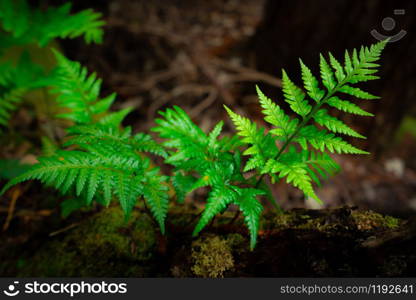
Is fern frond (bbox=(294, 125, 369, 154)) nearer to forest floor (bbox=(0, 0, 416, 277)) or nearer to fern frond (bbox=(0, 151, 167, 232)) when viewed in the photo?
forest floor (bbox=(0, 0, 416, 277))

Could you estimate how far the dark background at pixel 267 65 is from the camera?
12.0ft

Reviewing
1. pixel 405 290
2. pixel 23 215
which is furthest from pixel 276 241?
pixel 23 215

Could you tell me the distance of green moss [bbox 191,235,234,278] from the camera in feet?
5.32

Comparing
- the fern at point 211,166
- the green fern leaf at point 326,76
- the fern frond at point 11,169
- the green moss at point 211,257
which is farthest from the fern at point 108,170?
the fern frond at point 11,169

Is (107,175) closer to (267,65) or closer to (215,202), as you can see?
(215,202)

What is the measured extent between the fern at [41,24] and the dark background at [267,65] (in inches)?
62.0

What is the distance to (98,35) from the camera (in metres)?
2.91

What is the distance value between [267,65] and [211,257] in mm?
3644

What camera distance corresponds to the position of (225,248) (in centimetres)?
171

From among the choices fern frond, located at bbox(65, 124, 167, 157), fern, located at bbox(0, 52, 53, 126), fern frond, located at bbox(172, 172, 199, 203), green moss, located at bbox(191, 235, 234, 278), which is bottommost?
green moss, located at bbox(191, 235, 234, 278)

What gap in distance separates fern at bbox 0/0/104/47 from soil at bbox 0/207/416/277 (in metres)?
1.81

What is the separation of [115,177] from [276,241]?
953 mm

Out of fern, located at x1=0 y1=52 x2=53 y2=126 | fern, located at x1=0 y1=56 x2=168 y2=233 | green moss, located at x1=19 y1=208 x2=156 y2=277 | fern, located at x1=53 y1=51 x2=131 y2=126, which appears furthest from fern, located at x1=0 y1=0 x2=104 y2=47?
green moss, located at x1=19 y1=208 x2=156 y2=277

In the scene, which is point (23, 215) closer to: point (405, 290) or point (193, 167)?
point (193, 167)
